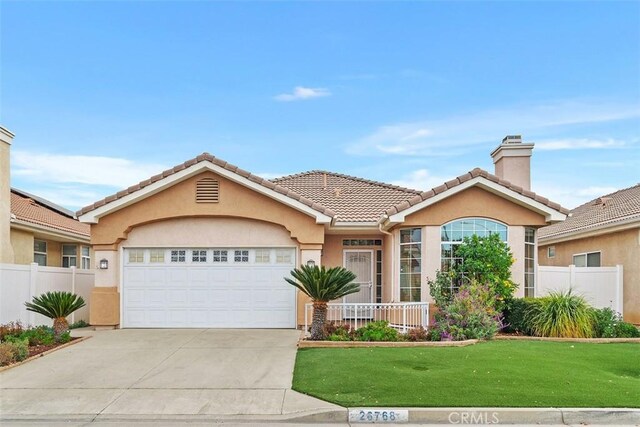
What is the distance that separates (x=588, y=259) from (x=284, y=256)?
11589 millimetres

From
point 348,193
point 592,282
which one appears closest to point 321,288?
point 348,193

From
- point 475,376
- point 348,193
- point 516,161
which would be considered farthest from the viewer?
point 348,193

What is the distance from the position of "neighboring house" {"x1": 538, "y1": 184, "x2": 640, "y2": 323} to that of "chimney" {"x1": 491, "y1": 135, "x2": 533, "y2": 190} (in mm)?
2576

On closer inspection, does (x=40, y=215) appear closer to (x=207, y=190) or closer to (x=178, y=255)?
(x=178, y=255)

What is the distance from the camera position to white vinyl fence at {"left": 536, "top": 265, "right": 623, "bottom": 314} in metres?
15.7

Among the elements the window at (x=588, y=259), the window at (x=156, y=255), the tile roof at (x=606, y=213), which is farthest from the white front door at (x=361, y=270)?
the window at (x=588, y=259)

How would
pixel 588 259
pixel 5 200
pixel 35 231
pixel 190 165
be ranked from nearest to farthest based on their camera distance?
pixel 190 165 → pixel 5 200 → pixel 35 231 → pixel 588 259

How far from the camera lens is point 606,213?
18625mm

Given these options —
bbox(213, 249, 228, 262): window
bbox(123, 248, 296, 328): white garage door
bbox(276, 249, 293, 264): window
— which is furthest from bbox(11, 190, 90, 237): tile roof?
bbox(276, 249, 293, 264): window

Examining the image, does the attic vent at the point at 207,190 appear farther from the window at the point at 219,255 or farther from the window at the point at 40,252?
the window at the point at 40,252

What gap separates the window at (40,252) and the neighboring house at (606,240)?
17.7 metres

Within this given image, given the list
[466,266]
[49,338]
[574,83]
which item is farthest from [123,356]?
[574,83]

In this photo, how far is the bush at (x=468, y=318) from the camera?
11828 millimetres

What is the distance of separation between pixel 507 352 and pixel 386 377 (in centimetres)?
330
